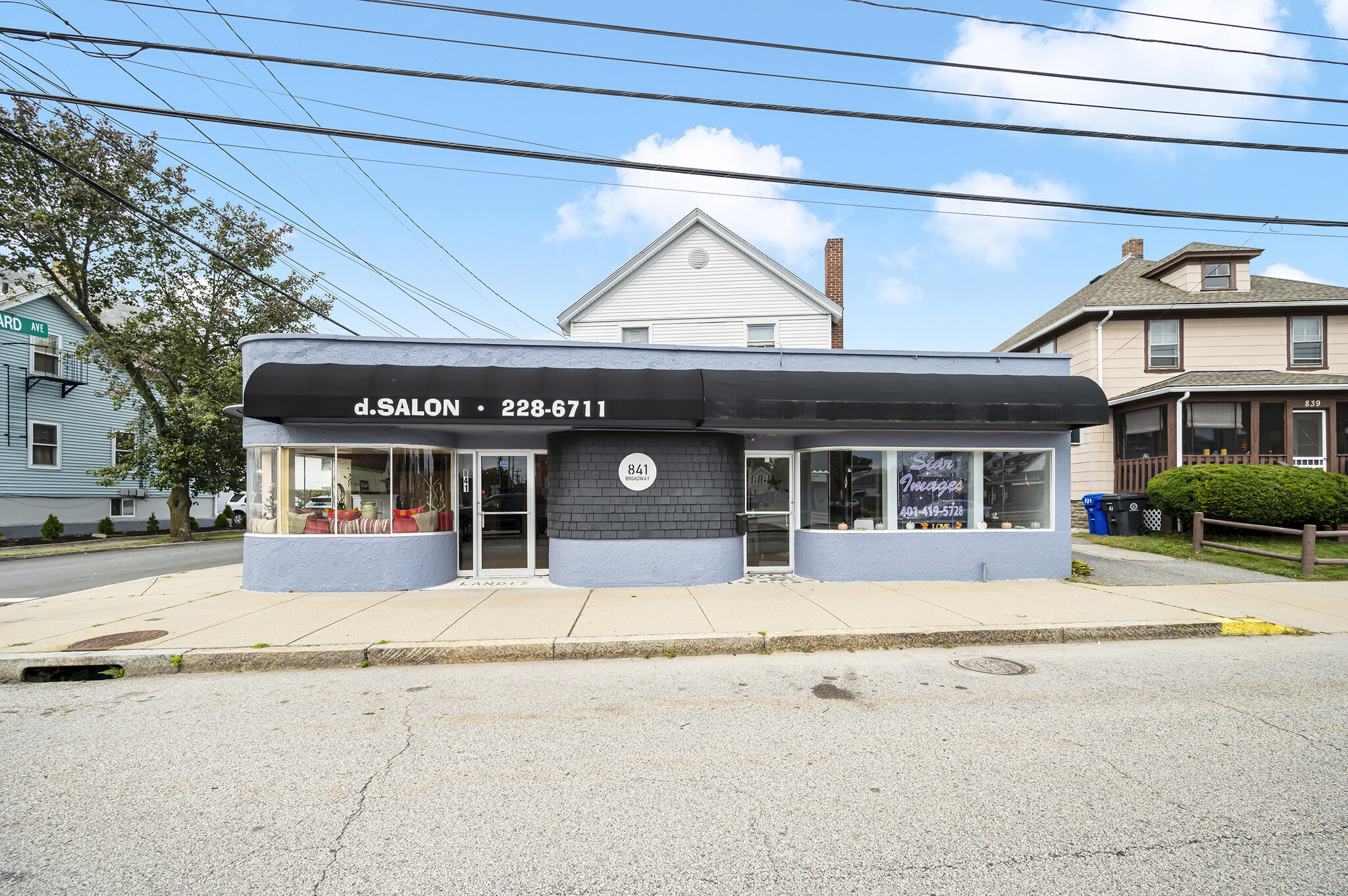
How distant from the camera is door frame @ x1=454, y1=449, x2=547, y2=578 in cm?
1080

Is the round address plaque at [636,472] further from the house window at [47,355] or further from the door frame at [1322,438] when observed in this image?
the house window at [47,355]

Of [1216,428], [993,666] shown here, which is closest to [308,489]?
[993,666]

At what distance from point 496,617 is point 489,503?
349 centimetres

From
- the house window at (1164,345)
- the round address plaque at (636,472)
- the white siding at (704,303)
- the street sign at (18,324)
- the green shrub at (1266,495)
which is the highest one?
the white siding at (704,303)

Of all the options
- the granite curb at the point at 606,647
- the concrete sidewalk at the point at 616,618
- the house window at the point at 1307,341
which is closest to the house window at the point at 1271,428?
the house window at the point at 1307,341

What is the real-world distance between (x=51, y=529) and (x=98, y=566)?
Answer: 34.9 feet

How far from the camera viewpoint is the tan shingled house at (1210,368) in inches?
690

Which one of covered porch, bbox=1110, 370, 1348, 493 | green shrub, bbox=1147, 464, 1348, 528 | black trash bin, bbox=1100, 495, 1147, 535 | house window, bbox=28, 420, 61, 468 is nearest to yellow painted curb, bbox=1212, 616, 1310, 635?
green shrub, bbox=1147, 464, 1348, 528

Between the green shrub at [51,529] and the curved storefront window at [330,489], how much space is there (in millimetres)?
18662

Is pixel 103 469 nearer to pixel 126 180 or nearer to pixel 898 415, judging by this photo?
→ pixel 126 180

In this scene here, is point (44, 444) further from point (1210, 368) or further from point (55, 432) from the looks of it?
point (1210, 368)

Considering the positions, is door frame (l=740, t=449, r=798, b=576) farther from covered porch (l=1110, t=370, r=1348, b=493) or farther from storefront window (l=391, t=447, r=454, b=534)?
covered porch (l=1110, t=370, r=1348, b=493)

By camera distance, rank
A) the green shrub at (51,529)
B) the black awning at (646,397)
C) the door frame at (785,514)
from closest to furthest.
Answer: the black awning at (646,397)
the door frame at (785,514)
the green shrub at (51,529)

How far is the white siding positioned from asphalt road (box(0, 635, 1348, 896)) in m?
14.2
